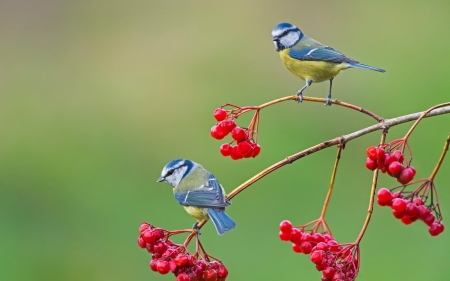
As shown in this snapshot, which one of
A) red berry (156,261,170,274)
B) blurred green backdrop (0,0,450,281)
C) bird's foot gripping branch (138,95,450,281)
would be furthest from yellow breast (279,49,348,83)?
blurred green backdrop (0,0,450,281)

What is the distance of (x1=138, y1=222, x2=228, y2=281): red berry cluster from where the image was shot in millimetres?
2104

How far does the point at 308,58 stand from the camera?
3.67 m

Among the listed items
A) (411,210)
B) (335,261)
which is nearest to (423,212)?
(411,210)

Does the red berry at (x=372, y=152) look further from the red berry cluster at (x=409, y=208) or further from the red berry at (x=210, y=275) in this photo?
the red berry at (x=210, y=275)

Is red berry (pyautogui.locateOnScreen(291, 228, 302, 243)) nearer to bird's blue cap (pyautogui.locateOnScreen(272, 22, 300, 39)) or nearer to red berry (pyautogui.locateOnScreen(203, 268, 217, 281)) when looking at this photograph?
red berry (pyautogui.locateOnScreen(203, 268, 217, 281))

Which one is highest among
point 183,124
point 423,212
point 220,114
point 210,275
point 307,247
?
point 183,124

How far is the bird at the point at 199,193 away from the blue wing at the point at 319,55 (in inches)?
35.9

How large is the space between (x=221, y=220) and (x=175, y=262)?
0.67 metres

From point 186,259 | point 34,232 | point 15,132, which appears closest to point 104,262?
point 34,232

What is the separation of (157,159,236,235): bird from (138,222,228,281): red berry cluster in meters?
0.43

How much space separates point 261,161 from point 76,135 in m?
2.66

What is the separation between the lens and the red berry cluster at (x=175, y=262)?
2.10 metres

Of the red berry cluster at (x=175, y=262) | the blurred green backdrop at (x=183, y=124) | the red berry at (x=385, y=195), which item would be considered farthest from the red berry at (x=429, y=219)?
the blurred green backdrop at (x=183, y=124)

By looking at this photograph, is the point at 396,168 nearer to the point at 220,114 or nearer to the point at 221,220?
the point at 220,114
